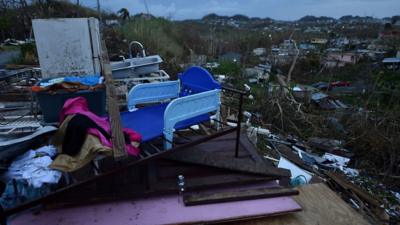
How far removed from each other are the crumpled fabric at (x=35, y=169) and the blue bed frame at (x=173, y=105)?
0.66 meters

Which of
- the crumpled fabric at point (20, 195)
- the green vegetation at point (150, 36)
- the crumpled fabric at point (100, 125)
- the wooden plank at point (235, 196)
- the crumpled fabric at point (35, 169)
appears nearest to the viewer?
the crumpled fabric at point (35, 169)

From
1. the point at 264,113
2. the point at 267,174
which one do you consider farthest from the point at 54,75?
the point at 264,113

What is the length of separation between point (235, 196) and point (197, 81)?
44.9 inches

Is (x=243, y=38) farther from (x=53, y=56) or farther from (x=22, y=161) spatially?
(x=22, y=161)

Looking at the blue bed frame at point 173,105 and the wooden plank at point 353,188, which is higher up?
the blue bed frame at point 173,105

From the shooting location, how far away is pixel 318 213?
2080 millimetres

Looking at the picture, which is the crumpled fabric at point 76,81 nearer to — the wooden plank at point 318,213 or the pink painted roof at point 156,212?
the pink painted roof at point 156,212

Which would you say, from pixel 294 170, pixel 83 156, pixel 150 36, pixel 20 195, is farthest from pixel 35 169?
pixel 150 36

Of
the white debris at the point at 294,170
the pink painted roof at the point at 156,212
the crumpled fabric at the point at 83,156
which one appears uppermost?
the crumpled fabric at the point at 83,156

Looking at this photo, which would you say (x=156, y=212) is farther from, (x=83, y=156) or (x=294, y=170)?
(x=294, y=170)

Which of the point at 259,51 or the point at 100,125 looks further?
the point at 259,51

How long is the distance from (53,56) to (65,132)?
1.77m

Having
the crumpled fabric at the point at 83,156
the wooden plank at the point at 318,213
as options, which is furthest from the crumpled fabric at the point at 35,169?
the wooden plank at the point at 318,213

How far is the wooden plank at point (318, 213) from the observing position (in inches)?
75.9
